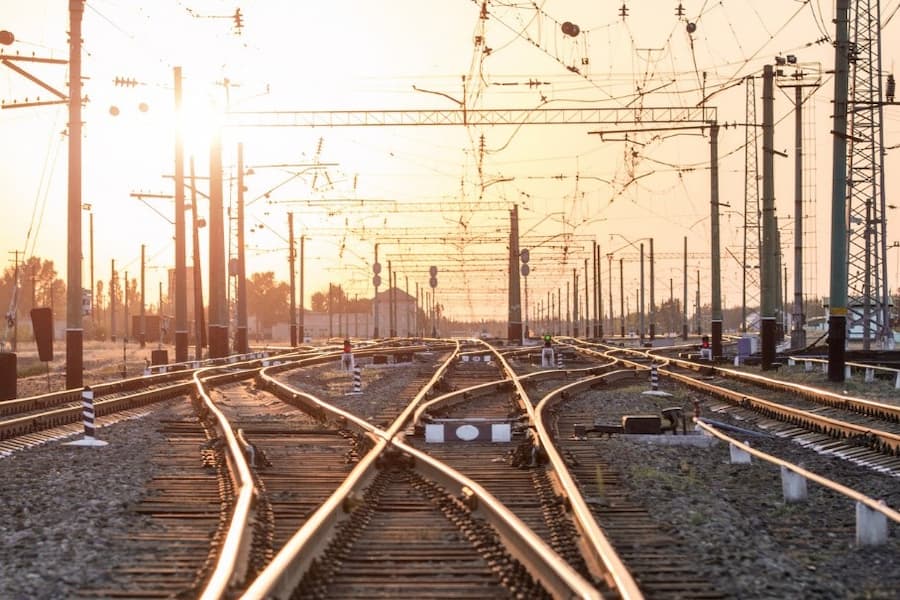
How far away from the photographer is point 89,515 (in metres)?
11.8

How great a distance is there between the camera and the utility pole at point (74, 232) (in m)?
32.6

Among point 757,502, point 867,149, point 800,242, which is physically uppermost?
point 867,149

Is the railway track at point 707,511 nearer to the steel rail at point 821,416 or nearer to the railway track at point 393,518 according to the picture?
the railway track at point 393,518

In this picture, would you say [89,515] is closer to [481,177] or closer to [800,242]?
[800,242]

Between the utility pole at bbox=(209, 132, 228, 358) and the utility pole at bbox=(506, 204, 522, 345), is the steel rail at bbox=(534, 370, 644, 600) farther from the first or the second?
the utility pole at bbox=(506, 204, 522, 345)

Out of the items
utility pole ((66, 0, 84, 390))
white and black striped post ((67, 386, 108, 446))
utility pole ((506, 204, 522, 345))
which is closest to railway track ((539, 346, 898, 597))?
white and black striped post ((67, 386, 108, 446))

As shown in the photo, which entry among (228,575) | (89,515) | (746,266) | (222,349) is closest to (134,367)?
(222,349)

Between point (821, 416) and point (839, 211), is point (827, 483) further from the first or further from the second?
point (839, 211)

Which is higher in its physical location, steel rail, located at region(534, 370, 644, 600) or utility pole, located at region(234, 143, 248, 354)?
utility pole, located at region(234, 143, 248, 354)

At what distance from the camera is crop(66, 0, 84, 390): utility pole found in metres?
32.6

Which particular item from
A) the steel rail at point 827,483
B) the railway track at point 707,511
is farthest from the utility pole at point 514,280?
the steel rail at point 827,483

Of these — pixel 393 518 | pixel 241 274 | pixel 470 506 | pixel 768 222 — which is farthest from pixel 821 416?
pixel 241 274

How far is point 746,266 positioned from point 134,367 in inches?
1396

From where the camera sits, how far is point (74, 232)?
32781 mm
